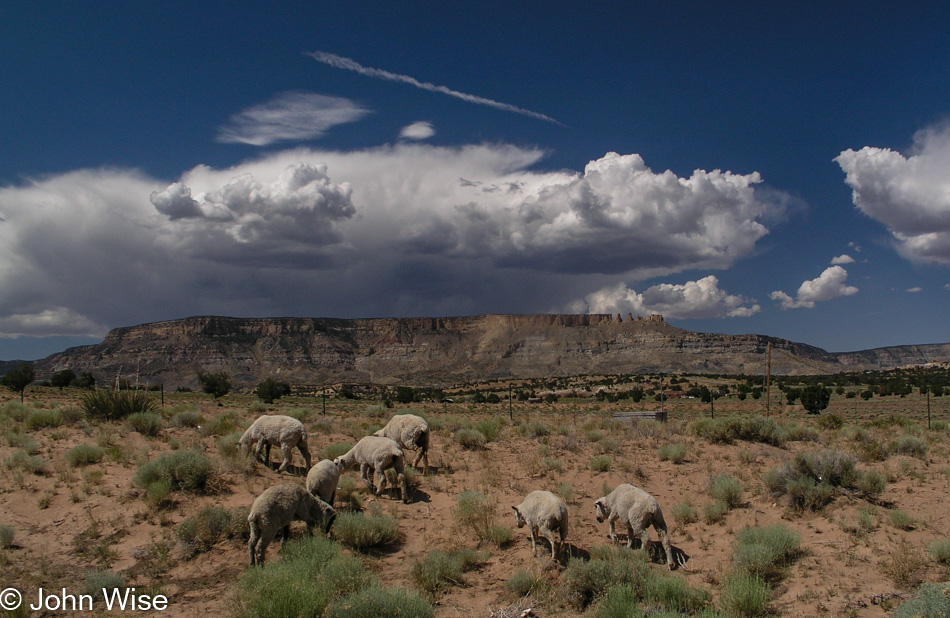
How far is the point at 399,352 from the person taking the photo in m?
178

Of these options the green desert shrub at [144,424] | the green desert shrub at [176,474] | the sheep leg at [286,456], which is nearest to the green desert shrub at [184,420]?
the green desert shrub at [144,424]

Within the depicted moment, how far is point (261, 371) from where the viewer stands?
14488 cm

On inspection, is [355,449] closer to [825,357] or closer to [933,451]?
[933,451]

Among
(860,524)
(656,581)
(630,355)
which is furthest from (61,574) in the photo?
(630,355)

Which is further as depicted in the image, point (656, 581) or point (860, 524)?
point (860, 524)

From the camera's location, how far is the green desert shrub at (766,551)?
8.23 metres

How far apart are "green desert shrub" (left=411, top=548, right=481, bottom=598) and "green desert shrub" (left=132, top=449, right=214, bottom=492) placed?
5.06 meters

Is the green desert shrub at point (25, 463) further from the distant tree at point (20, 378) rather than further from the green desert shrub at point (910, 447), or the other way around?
the distant tree at point (20, 378)

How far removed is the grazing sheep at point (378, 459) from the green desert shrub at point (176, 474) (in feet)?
8.71

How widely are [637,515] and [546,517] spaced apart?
160cm

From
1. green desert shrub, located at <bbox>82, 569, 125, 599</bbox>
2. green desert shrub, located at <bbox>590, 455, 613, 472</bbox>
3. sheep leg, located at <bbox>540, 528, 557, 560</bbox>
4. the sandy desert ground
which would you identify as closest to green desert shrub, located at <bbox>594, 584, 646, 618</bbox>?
the sandy desert ground

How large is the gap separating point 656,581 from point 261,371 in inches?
5906

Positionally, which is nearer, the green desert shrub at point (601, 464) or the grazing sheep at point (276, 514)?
the grazing sheep at point (276, 514)

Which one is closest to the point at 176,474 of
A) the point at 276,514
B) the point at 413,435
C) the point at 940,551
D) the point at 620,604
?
the point at 276,514
